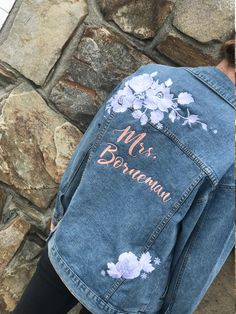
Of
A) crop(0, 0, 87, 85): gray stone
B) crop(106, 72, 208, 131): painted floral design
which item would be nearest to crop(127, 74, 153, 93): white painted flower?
crop(106, 72, 208, 131): painted floral design

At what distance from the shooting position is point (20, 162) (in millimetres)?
1599

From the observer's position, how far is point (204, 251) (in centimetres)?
122

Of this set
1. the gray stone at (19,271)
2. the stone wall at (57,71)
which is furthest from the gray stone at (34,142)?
the gray stone at (19,271)

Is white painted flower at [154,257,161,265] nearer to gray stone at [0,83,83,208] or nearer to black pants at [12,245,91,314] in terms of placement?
black pants at [12,245,91,314]

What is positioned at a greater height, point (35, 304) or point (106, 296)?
point (106, 296)

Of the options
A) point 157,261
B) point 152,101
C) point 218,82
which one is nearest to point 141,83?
point 152,101

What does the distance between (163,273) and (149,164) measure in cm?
27

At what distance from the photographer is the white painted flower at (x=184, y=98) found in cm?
117

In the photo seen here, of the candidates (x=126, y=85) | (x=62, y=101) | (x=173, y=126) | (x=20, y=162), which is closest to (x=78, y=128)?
(x=62, y=101)

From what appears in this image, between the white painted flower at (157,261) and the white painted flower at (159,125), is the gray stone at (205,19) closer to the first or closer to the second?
the white painted flower at (159,125)

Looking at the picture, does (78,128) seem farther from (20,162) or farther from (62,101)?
(20,162)

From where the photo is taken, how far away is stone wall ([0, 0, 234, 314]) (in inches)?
55.9

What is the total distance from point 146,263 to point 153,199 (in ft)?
0.52

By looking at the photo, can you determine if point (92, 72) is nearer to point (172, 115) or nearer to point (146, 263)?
point (172, 115)
